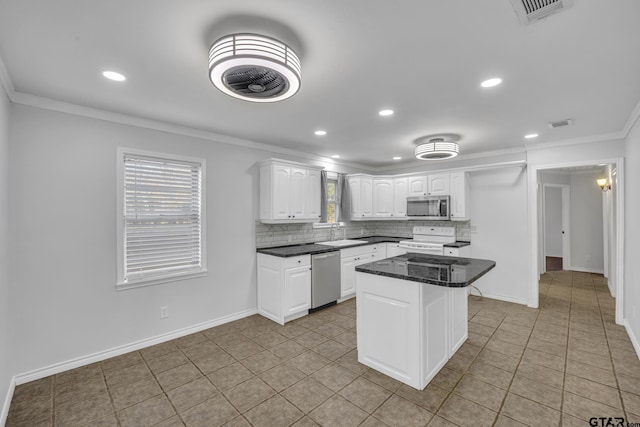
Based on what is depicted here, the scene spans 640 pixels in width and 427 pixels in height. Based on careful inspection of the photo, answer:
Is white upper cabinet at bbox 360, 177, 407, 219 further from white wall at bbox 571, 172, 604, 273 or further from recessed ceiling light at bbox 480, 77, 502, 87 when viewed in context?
white wall at bbox 571, 172, 604, 273

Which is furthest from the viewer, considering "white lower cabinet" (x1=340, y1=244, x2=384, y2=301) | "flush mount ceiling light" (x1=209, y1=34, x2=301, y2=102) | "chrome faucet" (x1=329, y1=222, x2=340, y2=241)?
"chrome faucet" (x1=329, y1=222, x2=340, y2=241)

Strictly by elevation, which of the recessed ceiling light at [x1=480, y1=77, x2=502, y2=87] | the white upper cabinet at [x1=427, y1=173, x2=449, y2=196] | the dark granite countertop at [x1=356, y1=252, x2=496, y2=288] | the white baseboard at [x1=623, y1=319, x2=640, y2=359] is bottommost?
the white baseboard at [x1=623, y1=319, x2=640, y2=359]

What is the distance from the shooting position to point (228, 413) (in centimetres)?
210

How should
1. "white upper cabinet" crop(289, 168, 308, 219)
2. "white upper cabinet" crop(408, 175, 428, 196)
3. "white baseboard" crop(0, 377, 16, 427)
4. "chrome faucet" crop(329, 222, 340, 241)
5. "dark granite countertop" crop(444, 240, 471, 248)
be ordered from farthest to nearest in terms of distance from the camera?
"chrome faucet" crop(329, 222, 340, 241) → "white upper cabinet" crop(408, 175, 428, 196) → "dark granite countertop" crop(444, 240, 471, 248) → "white upper cabinet" crop(289, 168, 308, 219) → "white baseboard" crop(0, 377, 16, 427)

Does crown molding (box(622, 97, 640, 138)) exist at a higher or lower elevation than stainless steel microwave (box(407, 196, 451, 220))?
higher

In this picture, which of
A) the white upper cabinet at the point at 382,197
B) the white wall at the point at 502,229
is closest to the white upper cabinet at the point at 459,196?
the white wall at the point at 502,229

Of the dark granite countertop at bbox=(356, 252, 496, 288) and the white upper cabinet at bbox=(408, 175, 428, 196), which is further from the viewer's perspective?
the white upper cabinet at bbox=(408, 175, 428, 196)

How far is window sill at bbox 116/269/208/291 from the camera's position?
9.90 feet

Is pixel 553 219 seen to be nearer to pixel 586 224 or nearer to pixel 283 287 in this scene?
pixel 586 224

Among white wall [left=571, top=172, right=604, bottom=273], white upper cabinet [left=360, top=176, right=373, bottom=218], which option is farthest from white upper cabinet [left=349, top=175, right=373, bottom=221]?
white wall [left=571, top=172, right=604, bottom=273]

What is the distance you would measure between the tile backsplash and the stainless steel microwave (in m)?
0.47

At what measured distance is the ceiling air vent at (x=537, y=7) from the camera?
1.42 m

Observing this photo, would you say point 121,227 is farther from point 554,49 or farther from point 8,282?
point 554,49

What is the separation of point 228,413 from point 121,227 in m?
2.15
